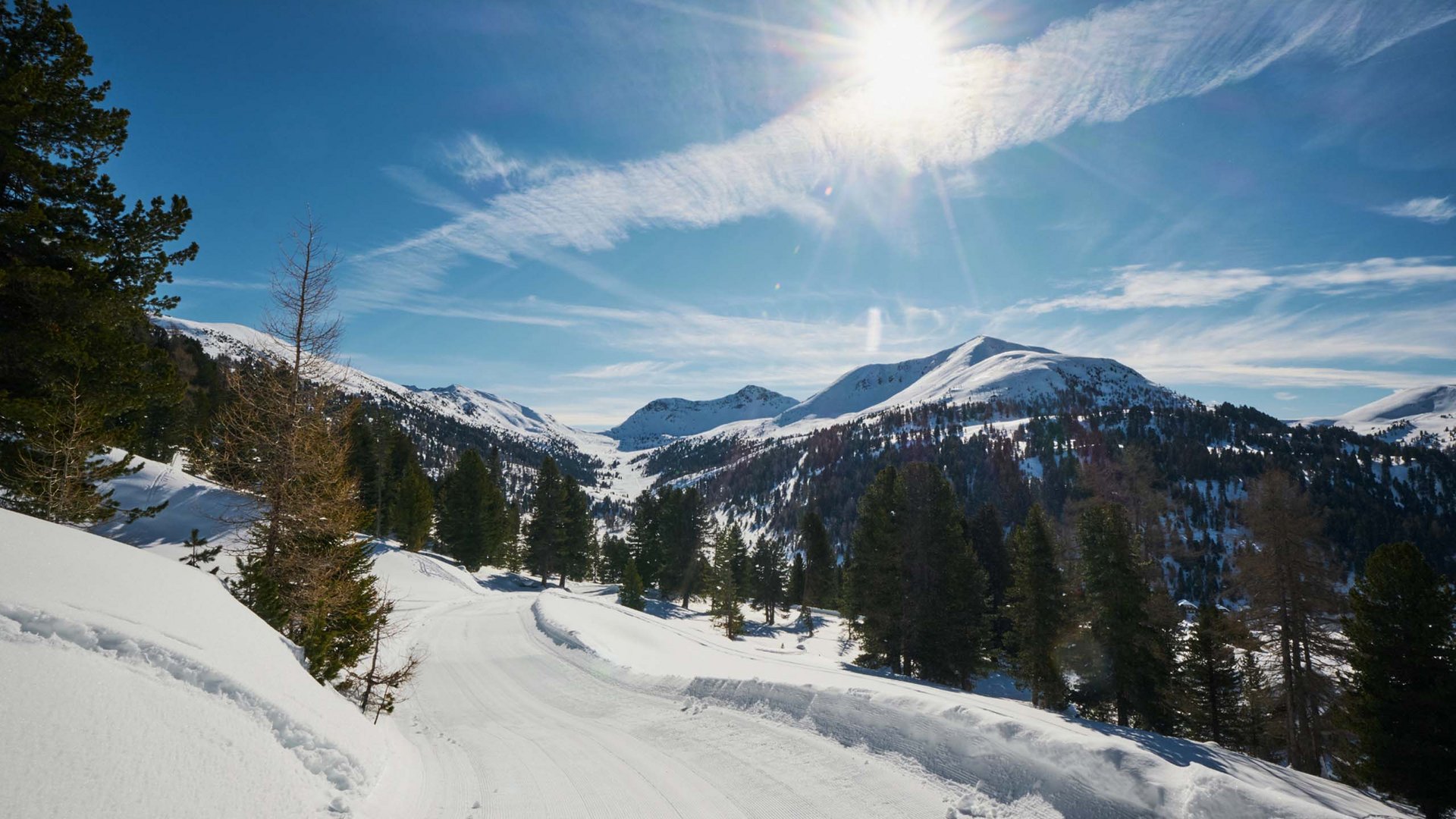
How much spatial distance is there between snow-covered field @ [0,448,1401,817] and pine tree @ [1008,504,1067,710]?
10.6 m

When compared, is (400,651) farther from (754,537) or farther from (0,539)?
(754,537)

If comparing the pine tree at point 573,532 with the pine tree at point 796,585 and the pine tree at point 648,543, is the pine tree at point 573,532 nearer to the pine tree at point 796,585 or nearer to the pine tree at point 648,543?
the pine tree at point 648,543

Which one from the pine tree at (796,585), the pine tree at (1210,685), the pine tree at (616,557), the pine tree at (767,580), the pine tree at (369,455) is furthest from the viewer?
the pine tree at (796,585)

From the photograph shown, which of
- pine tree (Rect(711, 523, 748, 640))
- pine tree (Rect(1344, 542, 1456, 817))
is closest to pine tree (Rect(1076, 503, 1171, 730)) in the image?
pine tree (Rect(1344, 542, 1456, 817))

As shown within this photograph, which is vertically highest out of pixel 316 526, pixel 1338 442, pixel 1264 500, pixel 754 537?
pixel 1338 442

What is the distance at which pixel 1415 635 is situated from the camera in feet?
51.2

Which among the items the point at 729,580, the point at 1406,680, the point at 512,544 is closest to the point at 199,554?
the point at 729,580

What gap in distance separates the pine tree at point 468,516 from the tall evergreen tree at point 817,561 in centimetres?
3110

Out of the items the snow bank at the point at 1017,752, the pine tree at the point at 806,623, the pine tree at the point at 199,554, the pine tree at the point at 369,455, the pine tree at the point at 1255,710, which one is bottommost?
the pine tree at the point at 806,623

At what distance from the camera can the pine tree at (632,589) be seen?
144ft

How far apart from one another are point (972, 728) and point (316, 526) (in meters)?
14.6

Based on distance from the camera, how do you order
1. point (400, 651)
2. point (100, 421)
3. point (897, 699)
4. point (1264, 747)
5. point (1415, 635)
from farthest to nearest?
point (1264, 747) → point (400, 651) → point (1415, 635) → point (100, 421) → point (897, 699)

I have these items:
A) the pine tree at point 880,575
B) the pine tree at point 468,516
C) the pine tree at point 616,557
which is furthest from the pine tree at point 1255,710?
the pine tree at point 468,516

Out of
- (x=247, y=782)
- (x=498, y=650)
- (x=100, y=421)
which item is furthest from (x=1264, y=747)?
(x=100, y=421)
